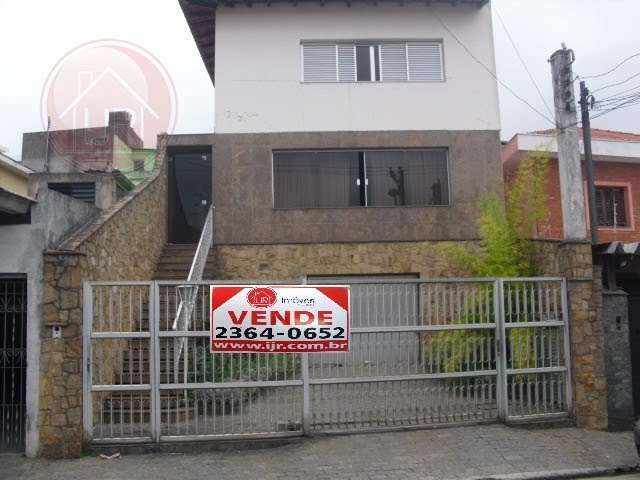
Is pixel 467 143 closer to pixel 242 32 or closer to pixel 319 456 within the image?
pixel 242 32

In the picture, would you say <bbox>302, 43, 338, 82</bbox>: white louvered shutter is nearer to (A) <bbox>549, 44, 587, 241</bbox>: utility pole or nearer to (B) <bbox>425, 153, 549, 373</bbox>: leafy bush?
(B) <bbox>425, 153, 549, 373</bbox>: leafy bush

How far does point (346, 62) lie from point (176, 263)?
19.5 feet

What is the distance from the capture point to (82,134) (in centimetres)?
2625

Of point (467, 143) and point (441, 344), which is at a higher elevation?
point (467, 143)

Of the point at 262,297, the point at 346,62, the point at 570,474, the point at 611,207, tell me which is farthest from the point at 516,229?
the point at 611,207

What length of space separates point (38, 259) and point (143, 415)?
229 cm

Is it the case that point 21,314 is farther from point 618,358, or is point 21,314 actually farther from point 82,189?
point 618,358

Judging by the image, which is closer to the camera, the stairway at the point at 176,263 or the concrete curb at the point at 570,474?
the concrete curb at the point at 570,474

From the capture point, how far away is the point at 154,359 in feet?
23.3

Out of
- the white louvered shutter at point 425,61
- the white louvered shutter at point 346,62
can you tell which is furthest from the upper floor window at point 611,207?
the white louvered shutter at point 346,62

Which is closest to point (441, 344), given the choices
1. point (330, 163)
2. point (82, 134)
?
point (330, 163)

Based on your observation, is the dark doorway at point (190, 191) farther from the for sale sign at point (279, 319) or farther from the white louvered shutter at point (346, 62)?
the for sale sign at point (279, 319)

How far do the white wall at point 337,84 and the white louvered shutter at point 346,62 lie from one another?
0.22 m

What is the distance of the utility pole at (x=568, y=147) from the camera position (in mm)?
8438
